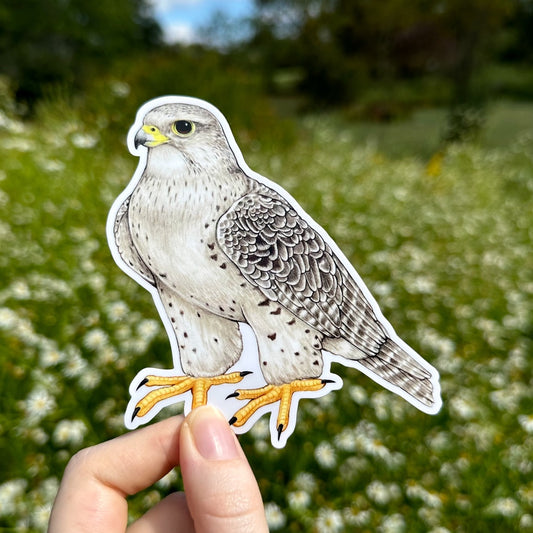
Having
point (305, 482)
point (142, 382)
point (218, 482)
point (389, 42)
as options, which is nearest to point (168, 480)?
point (305, 482)

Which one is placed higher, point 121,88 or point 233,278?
point 121,88

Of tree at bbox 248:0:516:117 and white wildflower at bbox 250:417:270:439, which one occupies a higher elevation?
tree at bbox 248:0:516:117

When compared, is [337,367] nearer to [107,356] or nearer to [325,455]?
[325,455]

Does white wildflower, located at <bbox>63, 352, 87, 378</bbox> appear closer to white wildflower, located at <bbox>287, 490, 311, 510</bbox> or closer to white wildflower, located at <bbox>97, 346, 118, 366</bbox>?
white wildflower, located at <bbox>97, 346, 118, 366</bbox>

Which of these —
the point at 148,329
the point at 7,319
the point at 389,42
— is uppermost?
the point at 389,42

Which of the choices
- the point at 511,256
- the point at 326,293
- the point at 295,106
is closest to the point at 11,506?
the point at 326,293

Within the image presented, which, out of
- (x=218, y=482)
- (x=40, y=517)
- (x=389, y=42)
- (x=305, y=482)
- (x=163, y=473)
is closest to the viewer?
(x=218, y=482)

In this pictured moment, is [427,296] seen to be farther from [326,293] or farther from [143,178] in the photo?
[143,178]

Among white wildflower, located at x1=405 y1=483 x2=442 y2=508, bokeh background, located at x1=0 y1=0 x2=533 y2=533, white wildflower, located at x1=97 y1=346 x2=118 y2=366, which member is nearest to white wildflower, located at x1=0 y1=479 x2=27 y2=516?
bokeh background, located at x1=0 y1=0 x2=533 y2=533

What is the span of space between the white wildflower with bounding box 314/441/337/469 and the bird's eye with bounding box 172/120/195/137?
1294 millimetres

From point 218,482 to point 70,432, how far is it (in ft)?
3.27

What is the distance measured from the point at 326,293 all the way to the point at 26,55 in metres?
19.0

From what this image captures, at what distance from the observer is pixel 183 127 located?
3.37 feet

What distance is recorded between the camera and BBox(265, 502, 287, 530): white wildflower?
152cm
